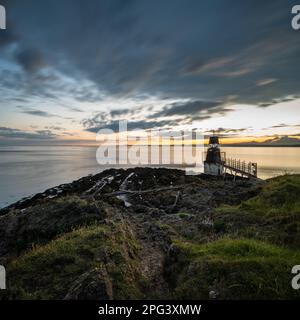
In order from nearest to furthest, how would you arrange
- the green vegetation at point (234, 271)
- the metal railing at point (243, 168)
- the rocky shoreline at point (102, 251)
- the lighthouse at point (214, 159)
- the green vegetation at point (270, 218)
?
the green vegetation at point (234, 271), the rocky shoreline at point (102, 251), the green vegetation at point (270, 218), the metal railing at point (243, 168), the lighthouse at point (214, 159)

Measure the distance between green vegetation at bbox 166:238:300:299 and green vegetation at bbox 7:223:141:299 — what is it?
1300 mm

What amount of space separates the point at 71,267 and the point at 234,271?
4.42m

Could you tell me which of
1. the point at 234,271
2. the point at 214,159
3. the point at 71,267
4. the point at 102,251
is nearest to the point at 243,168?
the point at 214,159

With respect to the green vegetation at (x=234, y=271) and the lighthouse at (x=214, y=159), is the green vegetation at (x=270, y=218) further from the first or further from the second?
the lighthouse at (x=214, y=159)

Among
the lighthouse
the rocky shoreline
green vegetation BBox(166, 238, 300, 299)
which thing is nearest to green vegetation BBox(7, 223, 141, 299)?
the rocky shoreline

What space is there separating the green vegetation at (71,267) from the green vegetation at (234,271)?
1.30 m

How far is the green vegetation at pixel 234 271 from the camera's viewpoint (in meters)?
5.22

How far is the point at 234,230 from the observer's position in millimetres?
9695

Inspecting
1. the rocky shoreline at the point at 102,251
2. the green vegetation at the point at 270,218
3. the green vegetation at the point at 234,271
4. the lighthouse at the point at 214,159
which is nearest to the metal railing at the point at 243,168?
the lighthouse at the point at 214,159

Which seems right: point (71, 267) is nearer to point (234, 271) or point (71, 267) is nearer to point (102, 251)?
point (102, 251)
